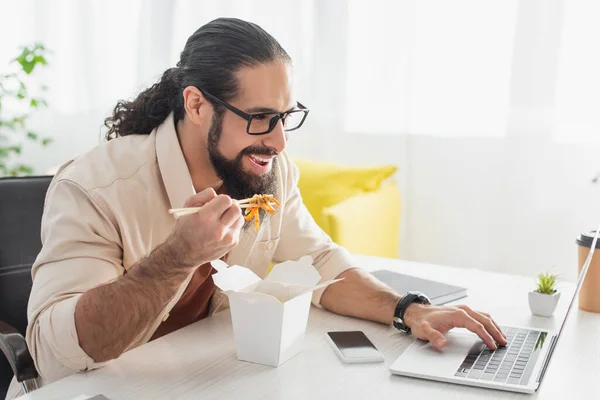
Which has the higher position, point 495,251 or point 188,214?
point 188,214

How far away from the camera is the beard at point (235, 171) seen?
169 centimetres

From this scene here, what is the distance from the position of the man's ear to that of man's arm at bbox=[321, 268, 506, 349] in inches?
20.1

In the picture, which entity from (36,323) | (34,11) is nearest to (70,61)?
(34,11)

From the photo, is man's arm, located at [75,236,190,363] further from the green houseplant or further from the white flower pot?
the green houseplant

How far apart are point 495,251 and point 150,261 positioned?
8.07ft

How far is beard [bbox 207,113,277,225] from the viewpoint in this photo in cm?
169

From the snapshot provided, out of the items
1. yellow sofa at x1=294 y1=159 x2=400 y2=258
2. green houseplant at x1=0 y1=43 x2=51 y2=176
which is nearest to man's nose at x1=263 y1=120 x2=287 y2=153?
yellow sofa at x1=294 y1=159 x2=400 y2=258

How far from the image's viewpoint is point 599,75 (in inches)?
123

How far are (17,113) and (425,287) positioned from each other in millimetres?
3988

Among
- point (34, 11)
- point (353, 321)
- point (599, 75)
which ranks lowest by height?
point (353, 321)

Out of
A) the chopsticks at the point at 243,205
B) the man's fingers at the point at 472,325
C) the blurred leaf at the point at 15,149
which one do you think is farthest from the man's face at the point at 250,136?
the blurred leaf at the point at 15,149

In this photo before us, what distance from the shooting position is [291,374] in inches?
50.6

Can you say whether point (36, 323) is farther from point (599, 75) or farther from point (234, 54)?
point (599, 75)

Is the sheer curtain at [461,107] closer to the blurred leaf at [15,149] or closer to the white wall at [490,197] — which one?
the white wall at [490,197]
